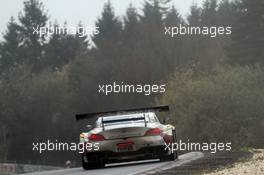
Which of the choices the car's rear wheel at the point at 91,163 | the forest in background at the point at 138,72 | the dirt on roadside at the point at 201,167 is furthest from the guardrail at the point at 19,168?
the dirt on roadside at the point at 201,167

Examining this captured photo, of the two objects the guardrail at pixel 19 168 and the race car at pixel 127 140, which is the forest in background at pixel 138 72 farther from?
the race car at pixel 127 140

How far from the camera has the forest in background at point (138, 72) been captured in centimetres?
2444

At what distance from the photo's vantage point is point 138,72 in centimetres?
2366

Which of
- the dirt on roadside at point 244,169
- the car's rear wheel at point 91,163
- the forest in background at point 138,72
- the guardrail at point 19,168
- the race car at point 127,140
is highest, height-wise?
the forest in background at point 138,72

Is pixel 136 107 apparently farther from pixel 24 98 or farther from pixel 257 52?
pixel 257 52

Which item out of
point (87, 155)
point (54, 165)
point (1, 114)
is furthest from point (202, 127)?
point (87, 155)

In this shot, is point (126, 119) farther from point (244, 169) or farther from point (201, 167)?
point (244, 169)

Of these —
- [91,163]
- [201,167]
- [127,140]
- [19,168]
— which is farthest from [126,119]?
[19,168]

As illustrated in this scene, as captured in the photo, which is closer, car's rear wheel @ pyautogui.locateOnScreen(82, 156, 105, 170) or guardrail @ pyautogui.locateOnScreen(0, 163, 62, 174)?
car's rear wheel @ pyautogui.locateOnScreen(82, 156, 105, 170)

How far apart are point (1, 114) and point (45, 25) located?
37.2 ft

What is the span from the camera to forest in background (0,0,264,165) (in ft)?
80.2

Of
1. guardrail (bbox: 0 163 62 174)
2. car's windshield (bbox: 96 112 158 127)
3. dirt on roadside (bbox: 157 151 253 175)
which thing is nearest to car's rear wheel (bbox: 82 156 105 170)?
car's windshield (bbox: 96 112 158 127)

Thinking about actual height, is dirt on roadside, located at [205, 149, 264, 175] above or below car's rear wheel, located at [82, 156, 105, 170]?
below

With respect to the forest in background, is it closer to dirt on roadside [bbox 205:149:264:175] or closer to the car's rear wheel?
the car's rear wheel
